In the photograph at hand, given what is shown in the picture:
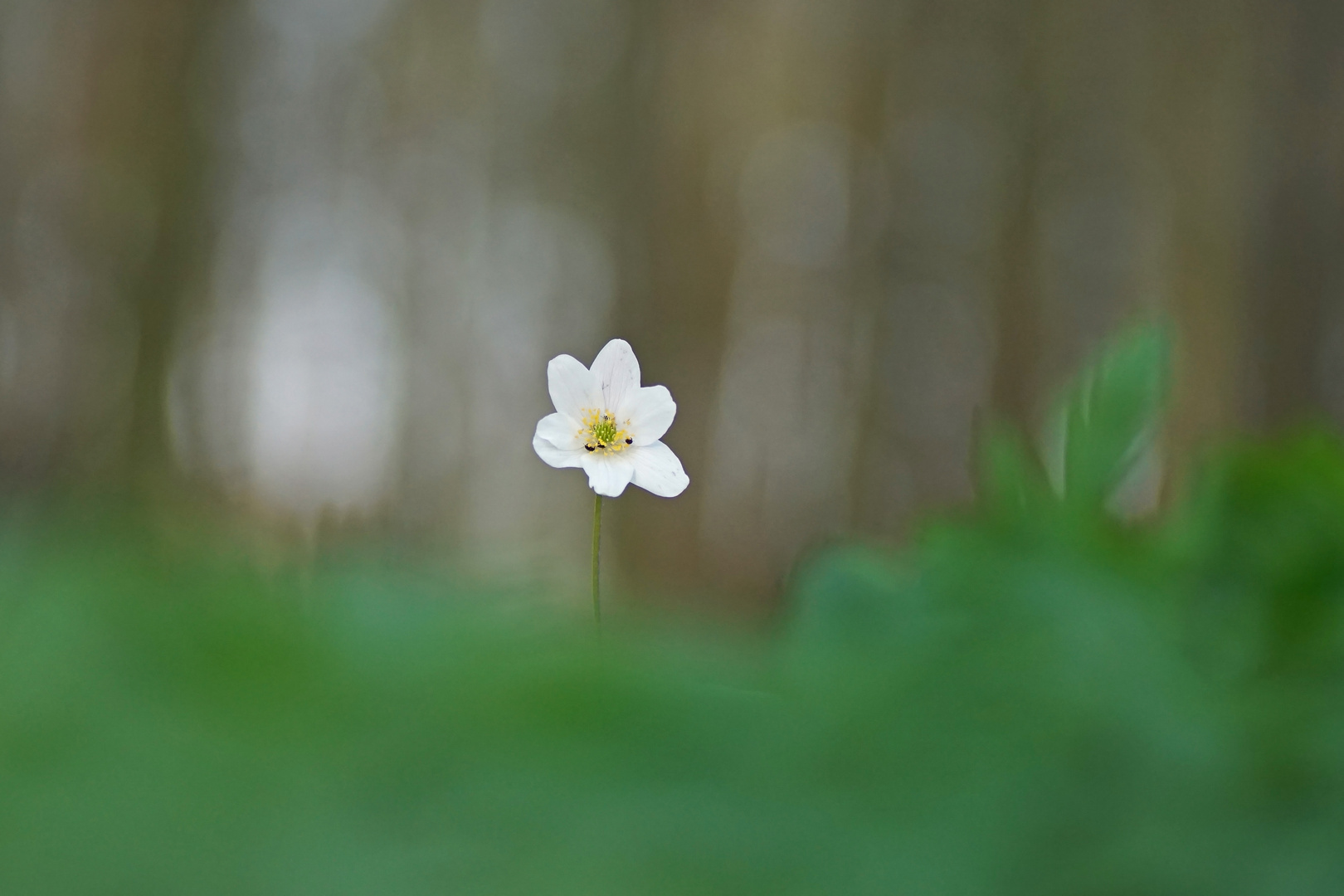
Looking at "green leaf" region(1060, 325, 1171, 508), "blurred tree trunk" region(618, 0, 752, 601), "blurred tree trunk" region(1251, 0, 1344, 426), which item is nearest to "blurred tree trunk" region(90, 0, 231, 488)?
"blurred tree trunk" region(618, 0, 752, 601)

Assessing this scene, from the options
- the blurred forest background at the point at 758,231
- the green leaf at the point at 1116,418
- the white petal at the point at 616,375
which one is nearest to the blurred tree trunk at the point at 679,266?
the blurred forest background at the point at 758,231

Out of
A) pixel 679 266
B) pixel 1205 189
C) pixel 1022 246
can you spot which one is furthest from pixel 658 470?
pixel 679 266

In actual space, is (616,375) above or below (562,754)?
above

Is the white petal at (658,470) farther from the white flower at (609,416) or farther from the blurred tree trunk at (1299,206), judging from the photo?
the blurred tree trunk at (1299,206)

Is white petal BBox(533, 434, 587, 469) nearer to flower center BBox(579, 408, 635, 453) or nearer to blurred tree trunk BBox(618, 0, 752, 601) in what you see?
flower center BBox(579, 408, 635, 453)

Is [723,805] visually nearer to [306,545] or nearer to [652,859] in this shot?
[652,859]

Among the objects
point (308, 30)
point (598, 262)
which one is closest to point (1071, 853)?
point (598, 262)

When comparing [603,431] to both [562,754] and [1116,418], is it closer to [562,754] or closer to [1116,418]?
[1116,418]
